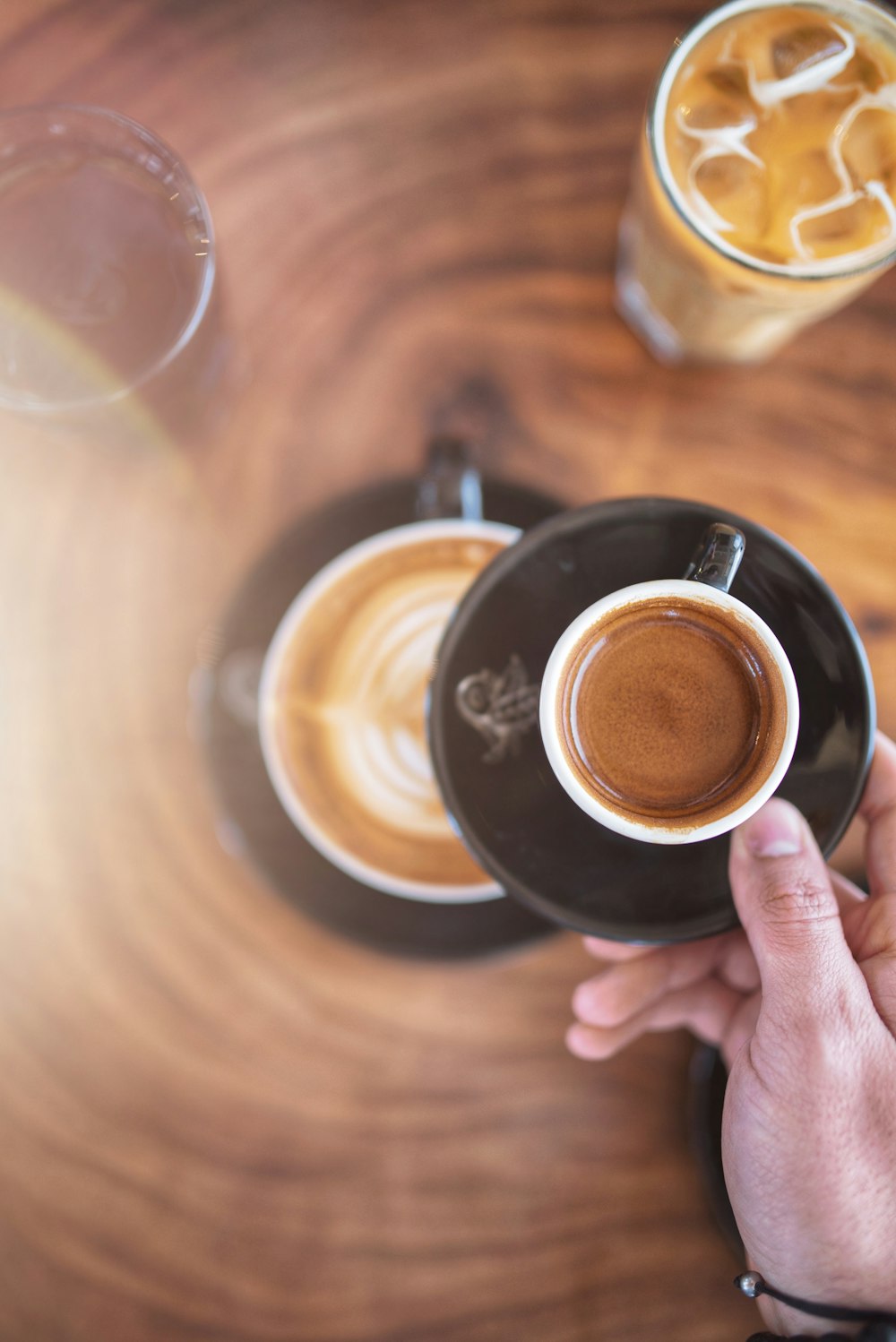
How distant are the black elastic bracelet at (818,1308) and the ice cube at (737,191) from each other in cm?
94

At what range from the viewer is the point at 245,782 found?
1082 mm

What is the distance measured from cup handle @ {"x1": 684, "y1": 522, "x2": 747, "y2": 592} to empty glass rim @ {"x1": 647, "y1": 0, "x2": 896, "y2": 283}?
0.96 ft

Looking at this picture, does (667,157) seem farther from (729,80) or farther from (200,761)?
(200,761)

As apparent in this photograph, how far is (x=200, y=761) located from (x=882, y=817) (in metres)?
0.76

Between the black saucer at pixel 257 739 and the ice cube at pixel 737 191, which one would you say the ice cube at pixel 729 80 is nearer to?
the ice cube at pixel 737 191

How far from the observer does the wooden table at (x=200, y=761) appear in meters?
1.07

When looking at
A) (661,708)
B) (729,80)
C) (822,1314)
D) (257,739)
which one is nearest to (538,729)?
(661,708)

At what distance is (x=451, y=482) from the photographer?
1005mm

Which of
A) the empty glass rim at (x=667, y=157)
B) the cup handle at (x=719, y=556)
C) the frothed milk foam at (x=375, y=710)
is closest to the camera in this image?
the cup handle at (x=719, y=556)

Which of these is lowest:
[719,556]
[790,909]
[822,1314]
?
[822,1314]

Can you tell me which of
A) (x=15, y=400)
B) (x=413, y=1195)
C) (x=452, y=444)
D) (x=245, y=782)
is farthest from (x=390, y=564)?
(x=413, y=1195)

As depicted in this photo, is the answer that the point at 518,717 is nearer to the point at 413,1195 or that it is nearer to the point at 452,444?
the point at 452,444

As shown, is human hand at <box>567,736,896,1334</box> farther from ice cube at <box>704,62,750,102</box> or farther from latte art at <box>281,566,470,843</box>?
ice cube at <box>704,62,750,102</box>

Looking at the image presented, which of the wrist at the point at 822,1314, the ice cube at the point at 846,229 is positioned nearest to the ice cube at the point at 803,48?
the ice cube at the point at 846,229
